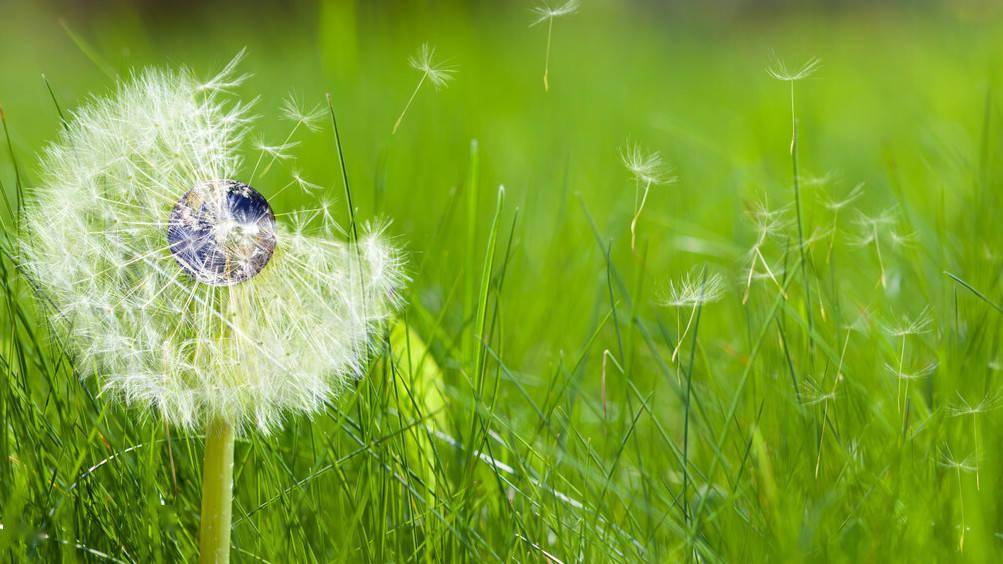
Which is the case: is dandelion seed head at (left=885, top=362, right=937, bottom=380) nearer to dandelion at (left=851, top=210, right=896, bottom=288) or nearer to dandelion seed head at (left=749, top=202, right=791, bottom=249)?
dandelion at (left=851, top=210, right=896, bottom=288)

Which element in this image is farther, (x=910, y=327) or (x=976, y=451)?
(x=910, y=327)

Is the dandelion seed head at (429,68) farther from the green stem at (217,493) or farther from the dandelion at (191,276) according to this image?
the green stem at (217,493)

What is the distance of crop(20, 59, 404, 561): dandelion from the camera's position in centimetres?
85

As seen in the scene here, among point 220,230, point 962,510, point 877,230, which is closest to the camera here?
point 220,230

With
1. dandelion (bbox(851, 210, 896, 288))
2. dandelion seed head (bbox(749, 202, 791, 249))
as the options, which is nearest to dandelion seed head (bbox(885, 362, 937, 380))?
dandelion (bbox(851, 210, 896, 288))

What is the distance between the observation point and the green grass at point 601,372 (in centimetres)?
102

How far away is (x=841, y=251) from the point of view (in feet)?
7.72

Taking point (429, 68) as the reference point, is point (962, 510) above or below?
below

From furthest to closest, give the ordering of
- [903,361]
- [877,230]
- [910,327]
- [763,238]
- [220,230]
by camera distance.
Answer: [877,230] < [903,361] < [910,327] < [763,238] < [220,230]

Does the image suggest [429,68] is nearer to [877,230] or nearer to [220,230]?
[220,230]

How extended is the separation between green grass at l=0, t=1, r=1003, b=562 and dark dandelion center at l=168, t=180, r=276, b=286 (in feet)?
0.63

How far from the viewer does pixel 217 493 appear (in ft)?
2.80

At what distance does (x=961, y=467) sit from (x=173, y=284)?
0.87 meters

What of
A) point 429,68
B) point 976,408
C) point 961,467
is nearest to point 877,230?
point 976,408
